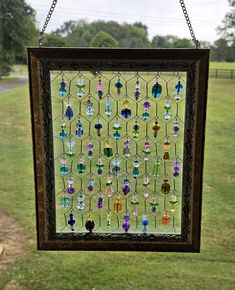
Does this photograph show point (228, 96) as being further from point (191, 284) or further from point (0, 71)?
point (191, 284)

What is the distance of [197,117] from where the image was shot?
1.10 m

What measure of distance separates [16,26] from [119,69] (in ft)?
5.44

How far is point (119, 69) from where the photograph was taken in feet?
3.52

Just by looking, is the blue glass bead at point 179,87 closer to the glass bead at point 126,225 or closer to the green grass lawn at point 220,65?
the glass bead at point 126,225

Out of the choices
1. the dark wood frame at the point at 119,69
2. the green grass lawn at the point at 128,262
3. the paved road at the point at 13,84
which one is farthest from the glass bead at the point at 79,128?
the paved road at the point at 13,84

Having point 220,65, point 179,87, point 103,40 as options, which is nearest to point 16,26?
point 103,40

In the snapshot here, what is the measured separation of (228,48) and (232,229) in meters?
1.19

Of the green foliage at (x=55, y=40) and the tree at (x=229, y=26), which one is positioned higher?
the tree at (x=229, y=26)

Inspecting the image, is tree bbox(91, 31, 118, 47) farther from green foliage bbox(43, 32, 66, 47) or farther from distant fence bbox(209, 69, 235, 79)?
distant fence bbox(209, 69, 235, 79)

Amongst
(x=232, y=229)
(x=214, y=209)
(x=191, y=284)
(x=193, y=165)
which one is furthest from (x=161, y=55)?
(x=214, y=209)

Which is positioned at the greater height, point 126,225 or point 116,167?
point 116,167

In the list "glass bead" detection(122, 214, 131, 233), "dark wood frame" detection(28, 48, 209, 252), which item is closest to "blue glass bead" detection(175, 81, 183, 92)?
"dark wood frame" detection(28, 48, 209, 252)

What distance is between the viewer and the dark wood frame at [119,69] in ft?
3.45

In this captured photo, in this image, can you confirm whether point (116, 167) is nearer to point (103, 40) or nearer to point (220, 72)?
point (103, 40)
